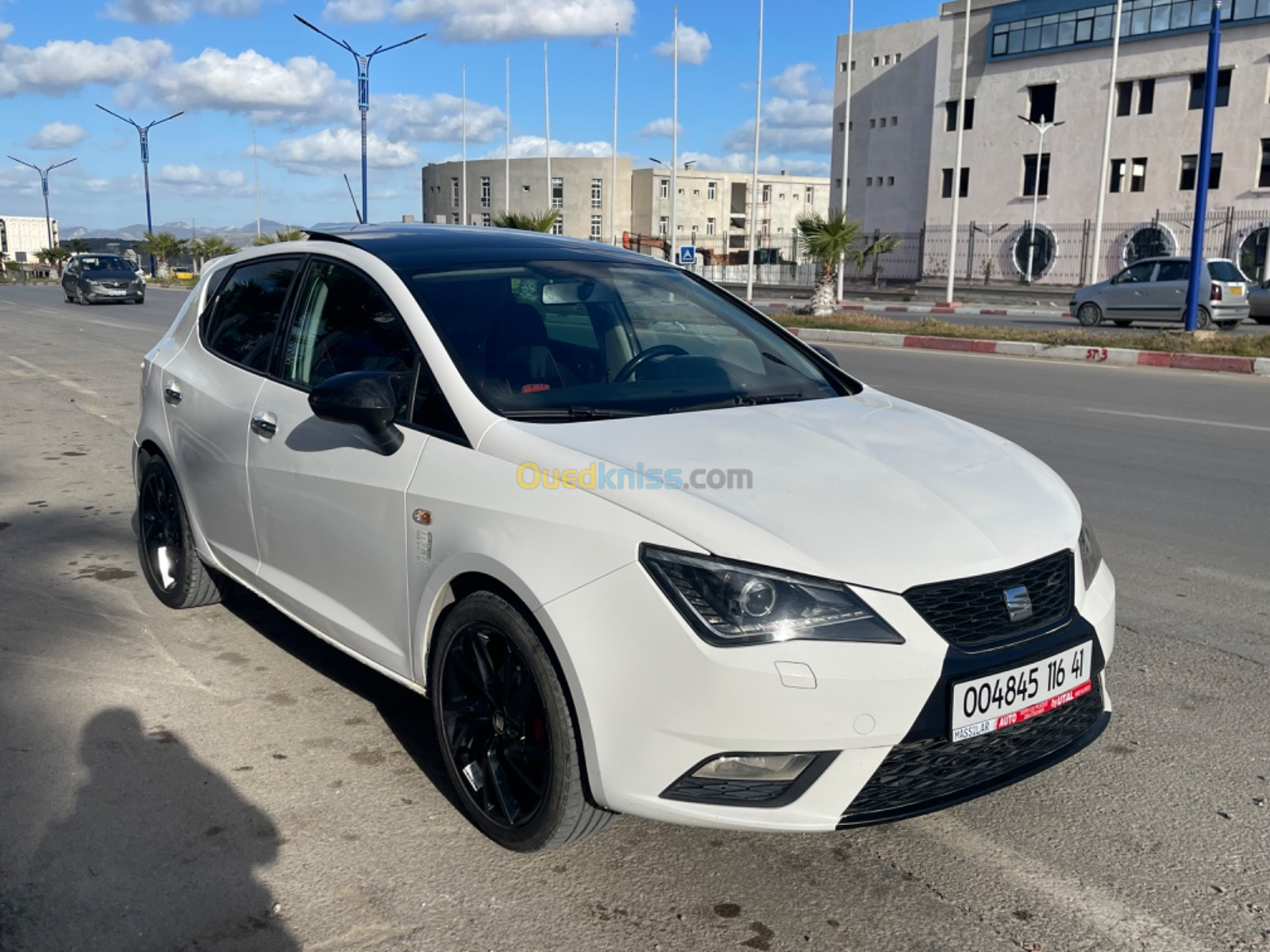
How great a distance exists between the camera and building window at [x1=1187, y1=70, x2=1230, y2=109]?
47156 mm

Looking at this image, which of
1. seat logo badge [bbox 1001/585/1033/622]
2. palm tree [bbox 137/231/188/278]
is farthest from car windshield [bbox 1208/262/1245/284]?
palm tree [bbox 137/231/188/278]

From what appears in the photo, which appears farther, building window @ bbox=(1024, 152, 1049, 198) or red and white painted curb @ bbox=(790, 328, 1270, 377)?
building window @ bbox=(1024, 152, 1049, 198)

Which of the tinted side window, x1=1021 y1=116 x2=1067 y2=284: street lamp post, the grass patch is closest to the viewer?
the tinted side window

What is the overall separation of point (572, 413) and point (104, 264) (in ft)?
114

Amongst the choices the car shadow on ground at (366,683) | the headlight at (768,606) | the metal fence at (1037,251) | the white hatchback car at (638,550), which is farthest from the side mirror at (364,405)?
the metal fence at (1037,251)

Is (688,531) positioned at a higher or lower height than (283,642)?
higher

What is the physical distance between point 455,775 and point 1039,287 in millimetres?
50174

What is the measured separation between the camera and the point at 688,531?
8.56 ft

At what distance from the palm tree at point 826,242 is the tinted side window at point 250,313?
21258 millimetres

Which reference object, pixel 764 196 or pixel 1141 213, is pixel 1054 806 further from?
pixel 764 196

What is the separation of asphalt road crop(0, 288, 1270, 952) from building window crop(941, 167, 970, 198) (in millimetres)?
55188

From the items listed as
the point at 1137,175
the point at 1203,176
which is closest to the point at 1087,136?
the point at 1137,175

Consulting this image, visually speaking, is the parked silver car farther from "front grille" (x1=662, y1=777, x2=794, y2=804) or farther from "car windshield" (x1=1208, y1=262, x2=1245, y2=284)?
"front grille" (x1=662, y1=777, x2=794, y2=804)

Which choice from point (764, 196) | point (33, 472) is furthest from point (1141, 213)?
point (764, 196)
